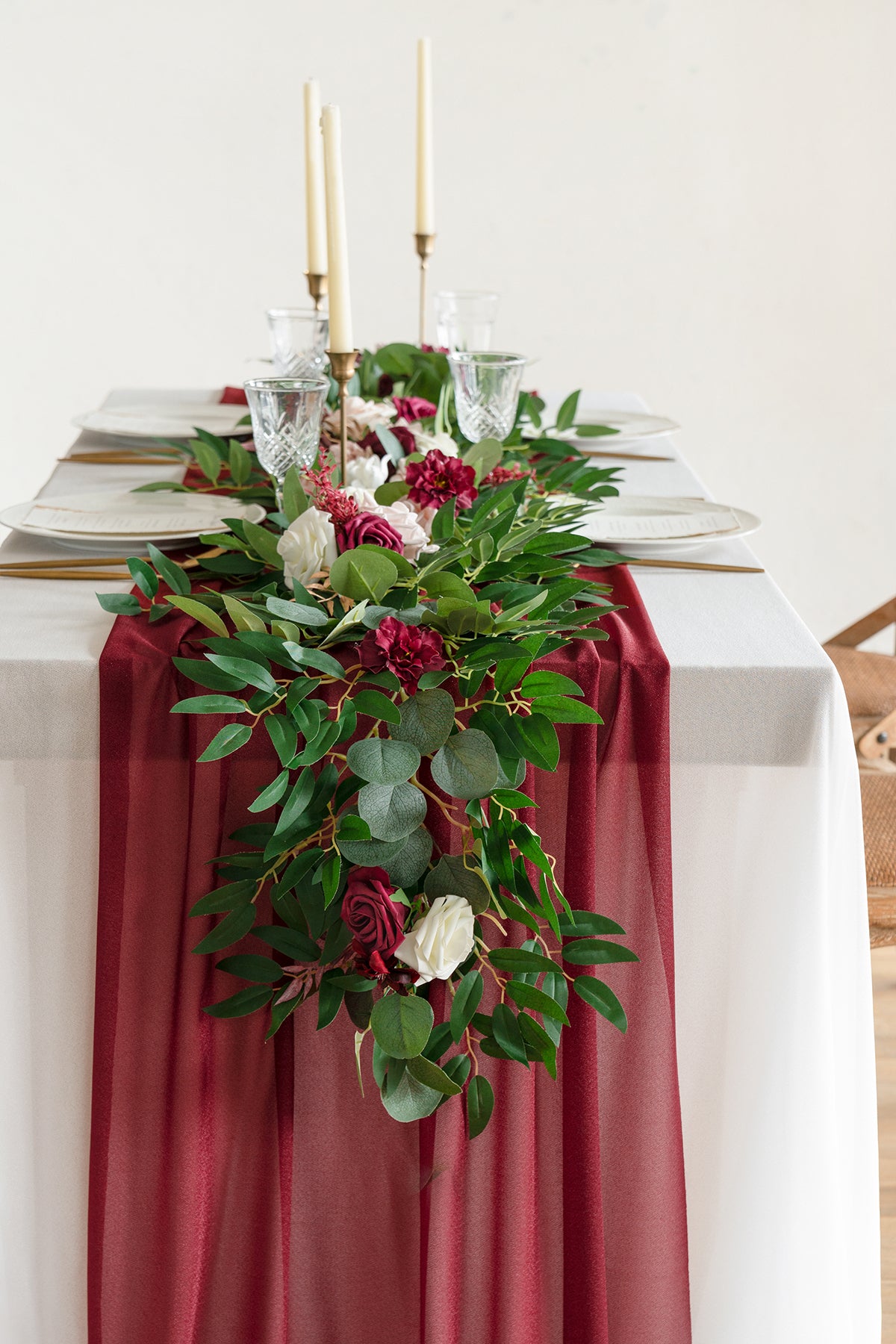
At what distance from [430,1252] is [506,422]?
80cm

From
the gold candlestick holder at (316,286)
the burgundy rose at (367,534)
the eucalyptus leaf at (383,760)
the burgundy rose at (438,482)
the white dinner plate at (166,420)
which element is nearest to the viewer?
the eucalyptus leaf at (383,760)

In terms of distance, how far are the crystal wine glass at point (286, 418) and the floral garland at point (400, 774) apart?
0.12m

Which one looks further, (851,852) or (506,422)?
(506,422)

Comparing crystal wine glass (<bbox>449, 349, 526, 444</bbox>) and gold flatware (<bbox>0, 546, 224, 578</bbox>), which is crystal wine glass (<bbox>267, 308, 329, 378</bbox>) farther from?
gold flatware (<bbox>0, 546, 224, 578</bbox>)

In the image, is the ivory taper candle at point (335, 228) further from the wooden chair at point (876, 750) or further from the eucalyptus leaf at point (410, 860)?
the wooden chair at point (876, 750)

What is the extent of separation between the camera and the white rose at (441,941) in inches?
32.6

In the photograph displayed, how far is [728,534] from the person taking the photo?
1211 millimetres

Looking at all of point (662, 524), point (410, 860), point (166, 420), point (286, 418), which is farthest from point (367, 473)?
point (166, 420)

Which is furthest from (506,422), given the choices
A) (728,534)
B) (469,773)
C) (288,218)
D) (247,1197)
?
(288,218)

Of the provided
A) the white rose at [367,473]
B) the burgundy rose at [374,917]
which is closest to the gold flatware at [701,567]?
the white rose at [367,473]

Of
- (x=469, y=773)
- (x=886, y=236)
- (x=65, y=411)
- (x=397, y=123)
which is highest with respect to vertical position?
(x=397, y=123)

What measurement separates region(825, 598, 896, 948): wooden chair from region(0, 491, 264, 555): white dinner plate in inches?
30.2

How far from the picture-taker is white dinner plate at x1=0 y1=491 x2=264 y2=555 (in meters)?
1.17

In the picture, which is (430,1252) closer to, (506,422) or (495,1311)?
(495,1311)
